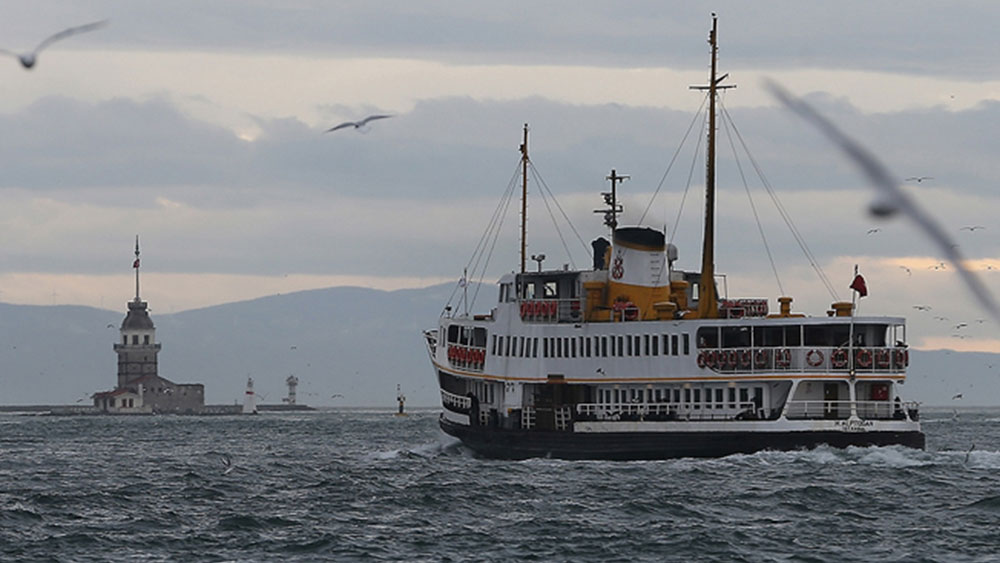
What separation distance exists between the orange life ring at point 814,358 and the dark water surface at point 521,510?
355cm

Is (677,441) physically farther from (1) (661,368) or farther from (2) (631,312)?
(2) (631,312)

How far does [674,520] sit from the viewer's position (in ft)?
149

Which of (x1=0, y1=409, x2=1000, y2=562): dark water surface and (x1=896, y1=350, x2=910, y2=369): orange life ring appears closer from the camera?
(x1=0, y1=409, x2=1000, y2=562): dark water surface

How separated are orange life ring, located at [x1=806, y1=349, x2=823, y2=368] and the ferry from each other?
5 cm

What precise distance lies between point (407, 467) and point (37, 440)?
176ft

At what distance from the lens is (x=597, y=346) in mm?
67500

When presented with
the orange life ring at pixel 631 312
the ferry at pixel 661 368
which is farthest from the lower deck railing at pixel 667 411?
the orange life ring at pixel 631 312

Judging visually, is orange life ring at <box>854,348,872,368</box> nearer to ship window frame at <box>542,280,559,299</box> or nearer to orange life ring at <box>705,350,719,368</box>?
orange life ring at <box>705,350,719,368</box>

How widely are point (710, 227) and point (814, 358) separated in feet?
37.9

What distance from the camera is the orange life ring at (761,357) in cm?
6262

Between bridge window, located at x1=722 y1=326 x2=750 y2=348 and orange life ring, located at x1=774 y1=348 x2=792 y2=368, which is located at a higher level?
bridge window, located at x1=722 y1=326 x2=750 y2=348

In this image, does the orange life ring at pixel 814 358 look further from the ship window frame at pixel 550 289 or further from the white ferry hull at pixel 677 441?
the ship window frame at pixel 550 289

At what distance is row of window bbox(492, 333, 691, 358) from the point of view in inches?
2562

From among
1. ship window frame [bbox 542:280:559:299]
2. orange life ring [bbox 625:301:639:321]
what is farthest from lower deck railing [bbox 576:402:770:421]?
ship window frame [bbox 542:280:559:299]
